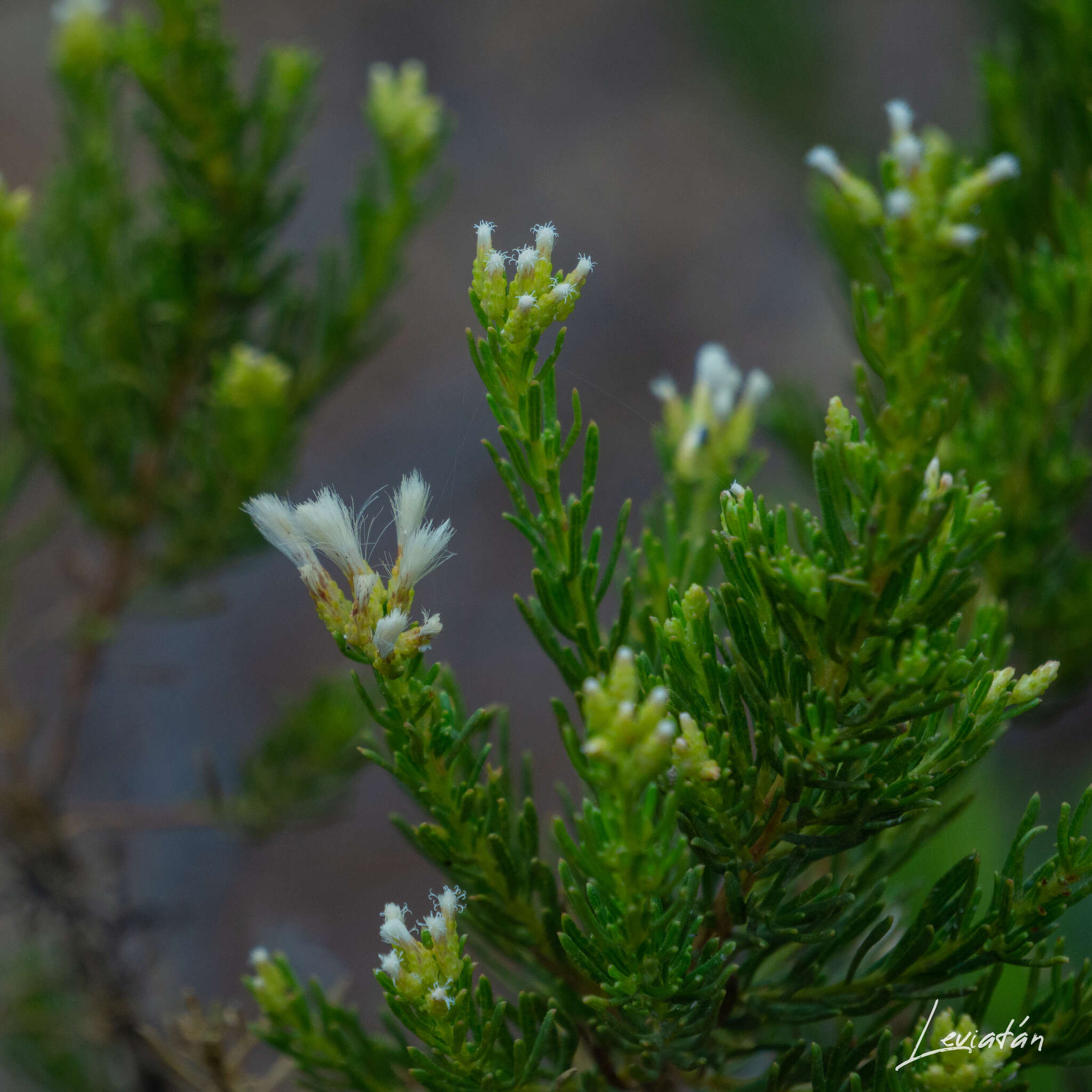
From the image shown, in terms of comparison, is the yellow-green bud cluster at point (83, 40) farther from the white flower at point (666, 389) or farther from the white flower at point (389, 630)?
the white flower at point (389, 630)

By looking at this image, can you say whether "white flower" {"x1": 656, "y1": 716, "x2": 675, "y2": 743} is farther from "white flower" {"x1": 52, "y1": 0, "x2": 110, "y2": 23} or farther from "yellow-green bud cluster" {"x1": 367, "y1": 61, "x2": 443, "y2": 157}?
"white flower" {"x1": 52, "y1": 0, "x2": 110, "y2": 23}

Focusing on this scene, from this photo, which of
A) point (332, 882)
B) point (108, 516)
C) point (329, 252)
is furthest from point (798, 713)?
point (332, 882)

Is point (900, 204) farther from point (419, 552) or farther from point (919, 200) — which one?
point (419, 552)

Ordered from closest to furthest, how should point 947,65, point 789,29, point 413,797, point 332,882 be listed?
point 413,797, point 332,882, point 789,29, point 947,65

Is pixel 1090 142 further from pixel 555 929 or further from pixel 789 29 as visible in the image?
pixel 789 29

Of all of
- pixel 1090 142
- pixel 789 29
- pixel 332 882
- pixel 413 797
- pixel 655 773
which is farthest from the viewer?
pixel 789 29
